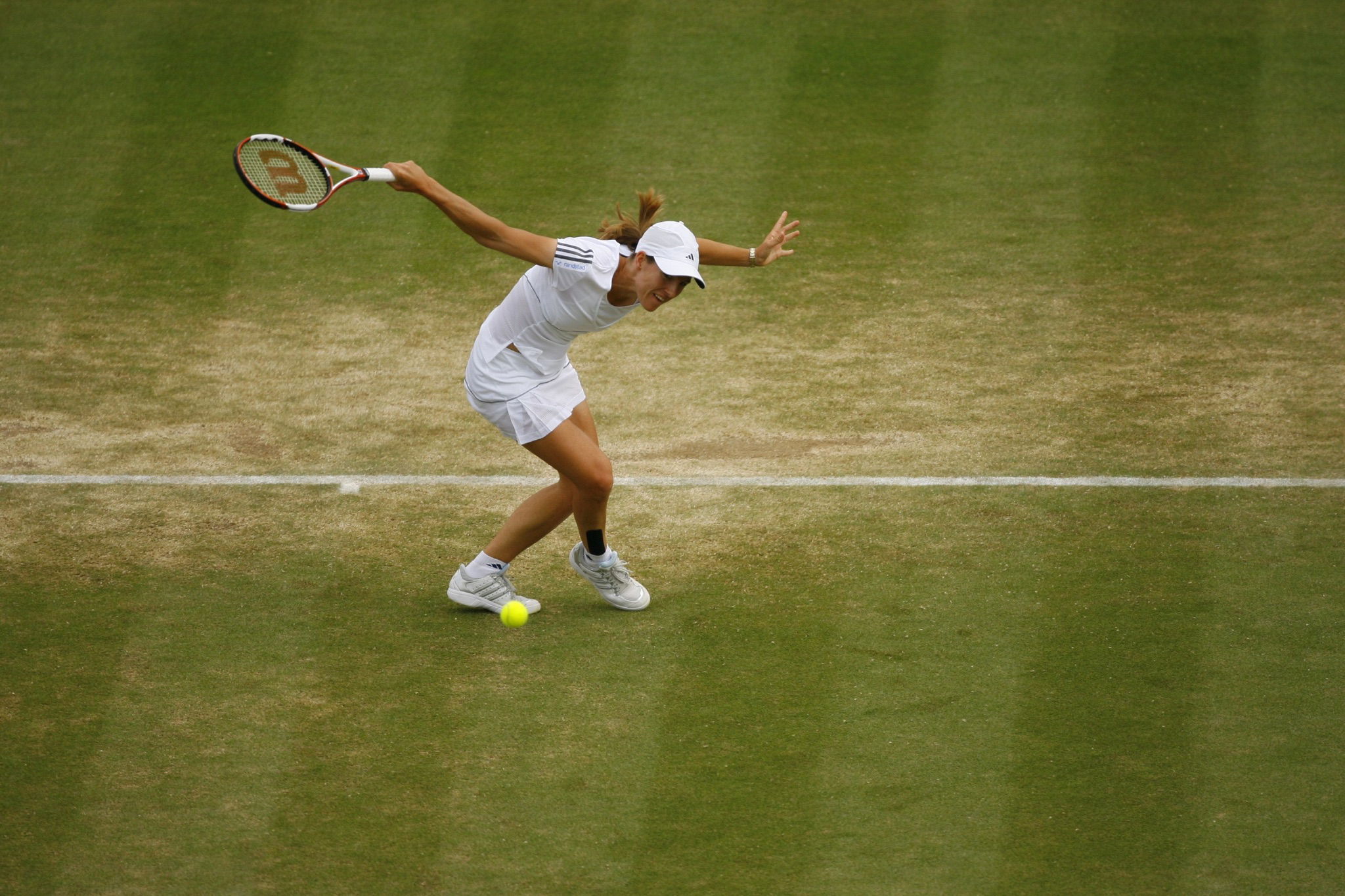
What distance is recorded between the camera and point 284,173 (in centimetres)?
607

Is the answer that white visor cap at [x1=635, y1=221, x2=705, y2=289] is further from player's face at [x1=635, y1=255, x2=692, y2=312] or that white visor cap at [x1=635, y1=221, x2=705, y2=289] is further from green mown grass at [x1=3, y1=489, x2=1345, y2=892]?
green mown grass at [x1=3, y1=489, x2=1345, y2=892]

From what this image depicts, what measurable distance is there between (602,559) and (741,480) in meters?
1.55

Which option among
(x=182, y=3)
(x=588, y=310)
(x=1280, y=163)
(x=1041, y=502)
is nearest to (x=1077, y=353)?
(x=1041, y=502)

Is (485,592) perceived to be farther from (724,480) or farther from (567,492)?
(724,480)

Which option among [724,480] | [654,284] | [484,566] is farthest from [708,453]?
[654,284]

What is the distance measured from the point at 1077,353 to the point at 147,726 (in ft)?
19.4

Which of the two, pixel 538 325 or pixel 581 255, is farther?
pixel 538 325

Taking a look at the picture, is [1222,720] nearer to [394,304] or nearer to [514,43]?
[394,304]

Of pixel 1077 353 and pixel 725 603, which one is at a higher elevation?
pixel 1077 353

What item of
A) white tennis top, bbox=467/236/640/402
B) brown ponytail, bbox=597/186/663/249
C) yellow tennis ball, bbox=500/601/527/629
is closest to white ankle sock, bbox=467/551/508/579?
yellow tennis ball, bbox=500/601/527/629

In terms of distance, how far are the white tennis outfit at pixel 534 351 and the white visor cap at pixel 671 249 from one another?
0.16m

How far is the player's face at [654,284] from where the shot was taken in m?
5.75

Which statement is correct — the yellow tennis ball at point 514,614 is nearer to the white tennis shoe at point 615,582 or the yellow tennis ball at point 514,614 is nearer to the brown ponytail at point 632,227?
the white tennis shoe at point 615,582

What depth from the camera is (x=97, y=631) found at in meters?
6.12
